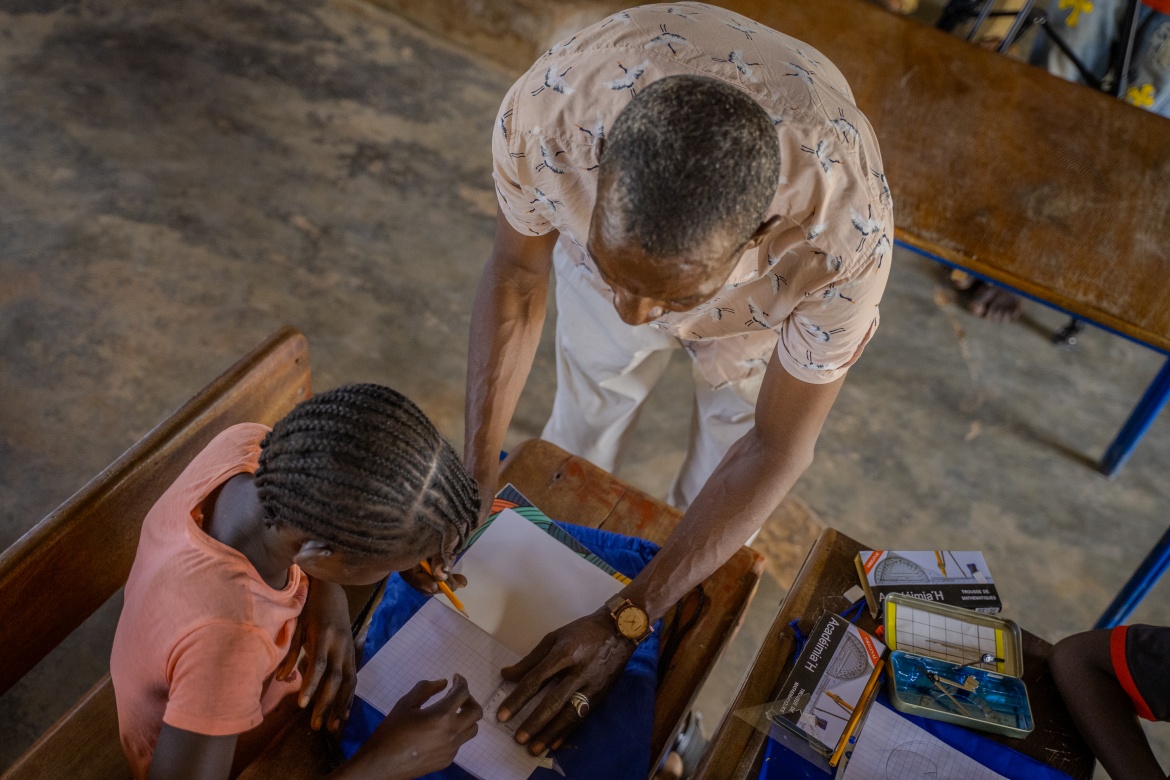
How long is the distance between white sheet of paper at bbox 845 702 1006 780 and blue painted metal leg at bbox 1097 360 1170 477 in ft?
6.89

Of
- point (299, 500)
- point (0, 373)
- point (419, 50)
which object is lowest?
point (0, 373)

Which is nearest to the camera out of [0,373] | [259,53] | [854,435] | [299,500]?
[299,500]

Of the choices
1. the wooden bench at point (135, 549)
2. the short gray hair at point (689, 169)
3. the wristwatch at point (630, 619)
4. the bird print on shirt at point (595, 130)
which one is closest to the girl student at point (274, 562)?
the wooden bench at point (135, 549)

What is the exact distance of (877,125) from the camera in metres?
2.55

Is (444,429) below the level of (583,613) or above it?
below

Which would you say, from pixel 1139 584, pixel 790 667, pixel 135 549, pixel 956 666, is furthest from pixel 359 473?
pixel 1139 584

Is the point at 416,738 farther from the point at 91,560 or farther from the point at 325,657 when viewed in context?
the point at 91,560

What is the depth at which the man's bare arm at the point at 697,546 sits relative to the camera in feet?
4.08

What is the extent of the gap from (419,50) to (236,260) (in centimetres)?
184

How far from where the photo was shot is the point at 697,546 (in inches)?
56.9

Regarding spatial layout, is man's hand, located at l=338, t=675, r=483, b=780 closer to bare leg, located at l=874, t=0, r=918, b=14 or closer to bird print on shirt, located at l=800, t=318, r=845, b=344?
bird print on shirt, located at l=800, t=318, r=845, b=344

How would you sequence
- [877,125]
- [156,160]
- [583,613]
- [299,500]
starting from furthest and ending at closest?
[156,160] < [877,125] < [583,613] < [299,500]

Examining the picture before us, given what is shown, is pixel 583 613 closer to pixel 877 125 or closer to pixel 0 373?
pixel 877 125

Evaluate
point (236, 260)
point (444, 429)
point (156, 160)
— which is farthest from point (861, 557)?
point (156, 160)
